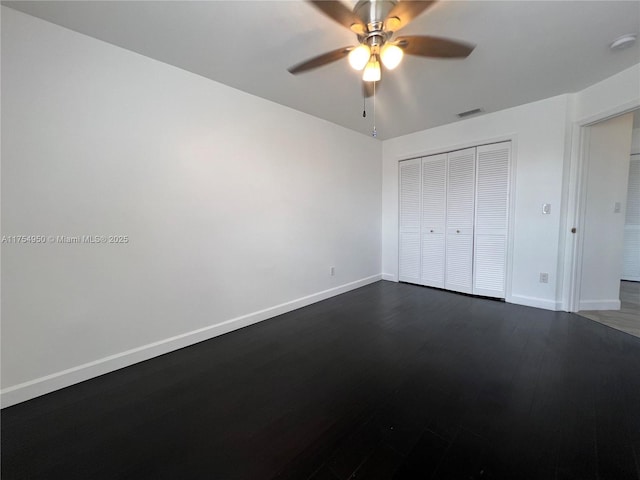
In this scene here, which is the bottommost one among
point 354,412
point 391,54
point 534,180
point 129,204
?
point 354,412

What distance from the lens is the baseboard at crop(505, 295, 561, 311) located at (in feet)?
9.94

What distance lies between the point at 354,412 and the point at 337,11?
2.36 meters

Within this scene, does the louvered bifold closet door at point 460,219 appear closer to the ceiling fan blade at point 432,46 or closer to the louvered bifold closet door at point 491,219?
the louvered bifold closet door at point 491,219

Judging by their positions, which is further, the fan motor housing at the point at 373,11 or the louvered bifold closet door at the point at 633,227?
the louvered bifold closet door at the point at 633,227

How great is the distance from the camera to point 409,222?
428cm

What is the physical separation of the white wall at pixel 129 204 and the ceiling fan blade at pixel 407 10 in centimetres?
169

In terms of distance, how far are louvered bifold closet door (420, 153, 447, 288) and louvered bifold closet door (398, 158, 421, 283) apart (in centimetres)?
10

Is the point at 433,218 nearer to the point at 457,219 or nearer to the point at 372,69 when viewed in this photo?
the point at 457,219

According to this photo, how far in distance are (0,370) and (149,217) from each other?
127cm

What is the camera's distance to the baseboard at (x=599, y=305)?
3039 millimetres

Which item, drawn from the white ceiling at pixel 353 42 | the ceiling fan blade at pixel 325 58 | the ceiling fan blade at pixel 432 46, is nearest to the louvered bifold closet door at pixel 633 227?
the white ceiling at pixel 353 42

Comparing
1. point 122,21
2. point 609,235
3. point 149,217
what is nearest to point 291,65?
point 122,21

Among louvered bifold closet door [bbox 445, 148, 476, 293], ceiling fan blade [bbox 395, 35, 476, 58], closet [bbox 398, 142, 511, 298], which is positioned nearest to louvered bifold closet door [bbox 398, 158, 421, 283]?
closet [bbox 398, 142, 511, 298]

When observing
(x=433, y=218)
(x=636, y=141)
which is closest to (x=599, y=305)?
(x=433, y=218)
